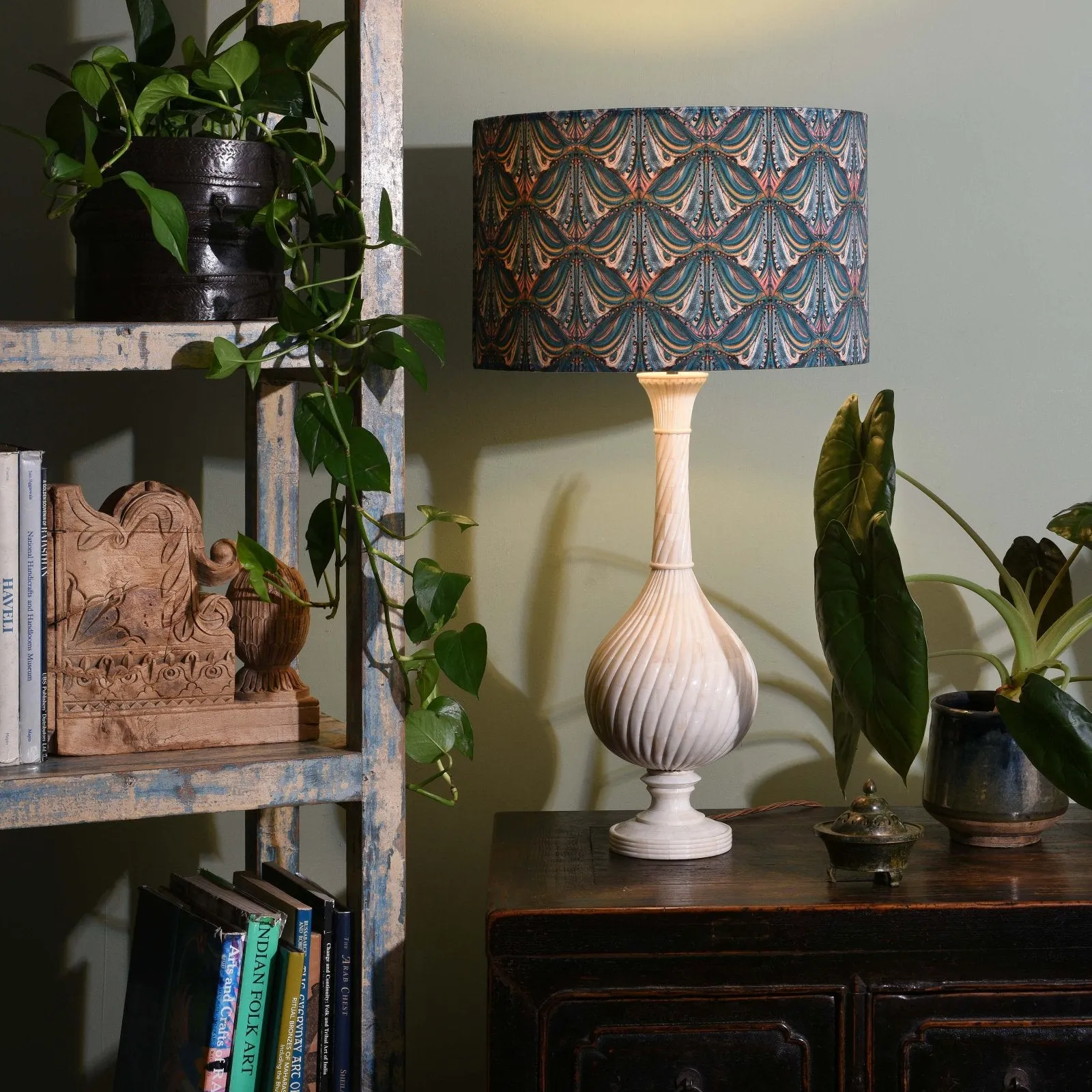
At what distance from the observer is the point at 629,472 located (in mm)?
1703

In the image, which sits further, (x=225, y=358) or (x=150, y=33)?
(x=150, y=33)

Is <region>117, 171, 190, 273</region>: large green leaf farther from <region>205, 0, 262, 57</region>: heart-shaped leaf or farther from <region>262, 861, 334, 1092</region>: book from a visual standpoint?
<region>262, 861, 334, 1092</region>: book

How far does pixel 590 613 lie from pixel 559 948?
56cm

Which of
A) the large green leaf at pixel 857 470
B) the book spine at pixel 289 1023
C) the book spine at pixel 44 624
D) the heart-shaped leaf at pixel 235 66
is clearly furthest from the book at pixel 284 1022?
the heart-shaped leaf at pixel 235 66

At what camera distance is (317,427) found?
115cm

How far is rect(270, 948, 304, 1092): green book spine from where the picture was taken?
1215mm

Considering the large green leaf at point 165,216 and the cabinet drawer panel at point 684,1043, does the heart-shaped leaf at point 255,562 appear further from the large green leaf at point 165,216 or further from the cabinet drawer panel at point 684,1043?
the cabinet drawer panel at point 684,1043

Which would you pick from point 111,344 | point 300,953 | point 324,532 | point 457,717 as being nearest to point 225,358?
point 111,344

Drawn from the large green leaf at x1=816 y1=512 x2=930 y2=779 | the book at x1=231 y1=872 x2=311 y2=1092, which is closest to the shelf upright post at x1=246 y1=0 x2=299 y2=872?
the book at x1=231 y1=872 x2=311 y2=1092

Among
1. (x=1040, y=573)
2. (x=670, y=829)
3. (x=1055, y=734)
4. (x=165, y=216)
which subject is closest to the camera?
(x=165, y=216)

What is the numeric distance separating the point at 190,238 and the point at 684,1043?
85 cm

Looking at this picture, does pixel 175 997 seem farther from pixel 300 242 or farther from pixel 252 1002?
pixel 300 242

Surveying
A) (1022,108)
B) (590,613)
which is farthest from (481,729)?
(1022,108)

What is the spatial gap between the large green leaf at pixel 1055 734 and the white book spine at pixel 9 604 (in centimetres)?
92
